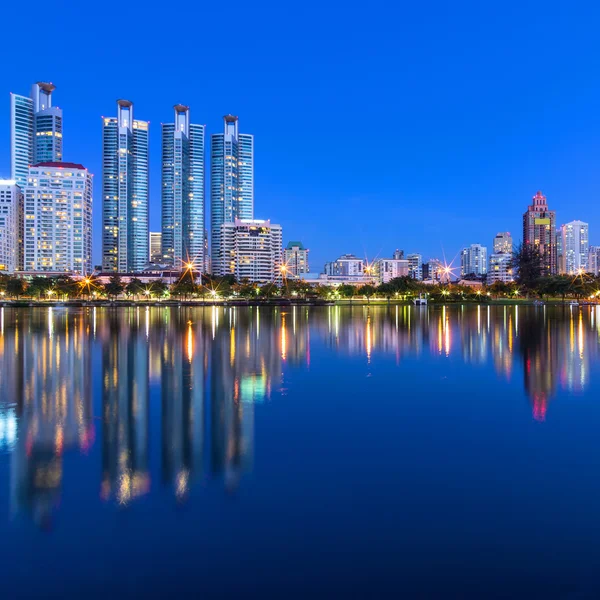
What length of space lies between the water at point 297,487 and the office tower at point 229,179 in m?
163

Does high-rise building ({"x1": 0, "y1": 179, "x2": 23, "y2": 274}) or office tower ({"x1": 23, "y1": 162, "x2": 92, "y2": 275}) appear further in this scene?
high-rise building ({"x1": 0, "y1": 179, "x2": 23, "y2": 274})

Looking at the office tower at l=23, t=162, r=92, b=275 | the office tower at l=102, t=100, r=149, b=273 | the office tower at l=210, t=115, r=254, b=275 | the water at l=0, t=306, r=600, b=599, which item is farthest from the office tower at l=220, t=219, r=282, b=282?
the water at l=0, t=306, r=600, b=599

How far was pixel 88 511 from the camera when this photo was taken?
567cm

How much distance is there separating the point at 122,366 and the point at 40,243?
13719cm

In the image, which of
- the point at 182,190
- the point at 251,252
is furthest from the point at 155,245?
the point at 251,252

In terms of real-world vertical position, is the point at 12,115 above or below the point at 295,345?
above

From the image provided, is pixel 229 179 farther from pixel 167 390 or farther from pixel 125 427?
pixel 125 427

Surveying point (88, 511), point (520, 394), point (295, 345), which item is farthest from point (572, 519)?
point (295, 345)

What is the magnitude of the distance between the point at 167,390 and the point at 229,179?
17161 cm

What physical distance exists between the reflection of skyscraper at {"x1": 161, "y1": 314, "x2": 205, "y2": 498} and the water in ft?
0.14

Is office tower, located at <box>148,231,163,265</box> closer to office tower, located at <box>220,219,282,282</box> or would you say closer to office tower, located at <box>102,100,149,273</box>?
office tower, located at <box>102,100,149,273</box>

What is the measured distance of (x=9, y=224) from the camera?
137 metres

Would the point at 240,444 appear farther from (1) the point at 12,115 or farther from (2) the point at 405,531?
(1) the point at 12,115

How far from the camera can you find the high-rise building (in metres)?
136
